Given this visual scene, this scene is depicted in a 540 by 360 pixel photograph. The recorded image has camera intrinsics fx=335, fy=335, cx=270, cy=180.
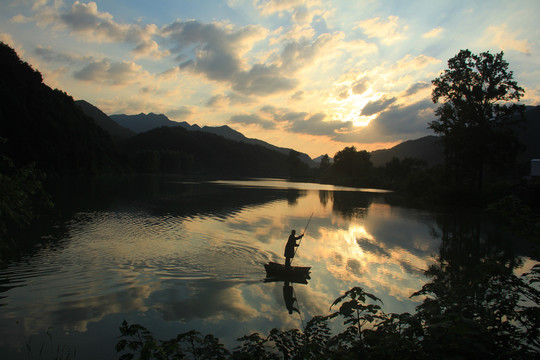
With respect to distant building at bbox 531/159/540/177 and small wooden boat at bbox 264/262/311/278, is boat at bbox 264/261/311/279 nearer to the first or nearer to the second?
small wooden boat at bbox 264/262/311/278

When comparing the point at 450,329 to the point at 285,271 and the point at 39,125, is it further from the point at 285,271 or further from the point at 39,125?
the point at 39,125

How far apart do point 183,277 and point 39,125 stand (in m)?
86.8

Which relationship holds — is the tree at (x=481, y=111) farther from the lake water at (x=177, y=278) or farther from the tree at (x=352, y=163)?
the tree at (x=352, y=163)

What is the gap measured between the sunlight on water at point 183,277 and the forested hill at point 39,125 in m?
42.7

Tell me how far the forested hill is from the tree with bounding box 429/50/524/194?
5814cm

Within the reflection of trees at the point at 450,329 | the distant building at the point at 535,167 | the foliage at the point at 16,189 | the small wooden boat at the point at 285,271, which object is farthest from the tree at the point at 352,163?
the foliage at the point at 16,189

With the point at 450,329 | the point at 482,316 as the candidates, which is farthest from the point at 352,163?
the point at 450,329

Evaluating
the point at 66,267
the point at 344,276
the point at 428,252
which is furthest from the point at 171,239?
the point at 428,252

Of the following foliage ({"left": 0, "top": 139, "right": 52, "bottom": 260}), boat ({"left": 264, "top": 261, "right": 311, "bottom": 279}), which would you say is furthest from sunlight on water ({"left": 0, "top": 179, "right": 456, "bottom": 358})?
foliage ({"left": 0, "top": 139, "right": 52, "bottom": 260})

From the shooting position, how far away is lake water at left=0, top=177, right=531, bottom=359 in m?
8.72

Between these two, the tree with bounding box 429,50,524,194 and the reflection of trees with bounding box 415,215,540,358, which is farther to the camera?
the tree with bounding box 429,50,524,194

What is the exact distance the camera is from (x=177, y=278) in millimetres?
12992

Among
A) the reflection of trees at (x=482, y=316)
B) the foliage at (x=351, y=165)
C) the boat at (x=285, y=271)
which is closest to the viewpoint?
the reflection of trees at (x=482, y=316)

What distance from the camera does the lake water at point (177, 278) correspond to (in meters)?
8.72
